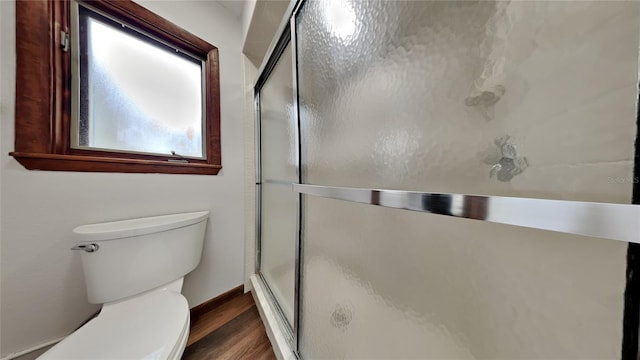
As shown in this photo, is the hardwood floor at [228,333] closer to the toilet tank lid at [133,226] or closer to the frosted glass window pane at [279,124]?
the toilet tank lid at [133,226]

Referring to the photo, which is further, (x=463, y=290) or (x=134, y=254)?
(x=134, y=254)

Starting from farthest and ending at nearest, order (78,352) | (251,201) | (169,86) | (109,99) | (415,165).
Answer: (251,201)
(169,86)
(109,99)
(78,352)
(415,165)

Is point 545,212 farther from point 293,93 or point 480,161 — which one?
point 293,93

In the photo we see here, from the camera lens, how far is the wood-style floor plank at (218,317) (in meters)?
0.96

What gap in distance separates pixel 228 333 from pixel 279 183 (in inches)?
32.5

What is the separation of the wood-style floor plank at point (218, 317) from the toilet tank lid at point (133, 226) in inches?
22.7

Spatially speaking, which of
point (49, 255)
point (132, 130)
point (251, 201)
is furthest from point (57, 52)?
point (251, 201)

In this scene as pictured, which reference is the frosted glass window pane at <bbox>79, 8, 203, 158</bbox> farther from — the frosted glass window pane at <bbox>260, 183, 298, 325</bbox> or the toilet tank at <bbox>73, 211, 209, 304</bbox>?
the frosted glass window pane at <bbox>260, 183, 298, 325</bbox>

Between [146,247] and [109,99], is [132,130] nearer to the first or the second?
[109,99]

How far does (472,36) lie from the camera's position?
0.30m

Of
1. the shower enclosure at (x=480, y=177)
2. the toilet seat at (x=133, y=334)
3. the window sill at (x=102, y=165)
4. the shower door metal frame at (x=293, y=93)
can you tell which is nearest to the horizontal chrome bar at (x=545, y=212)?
the shower enclosure at (x=480, y=177)

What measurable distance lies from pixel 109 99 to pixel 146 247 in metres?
0.74

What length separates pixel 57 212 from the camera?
751 mm

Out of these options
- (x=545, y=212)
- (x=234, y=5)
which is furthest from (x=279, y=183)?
(x=234, y=5)
